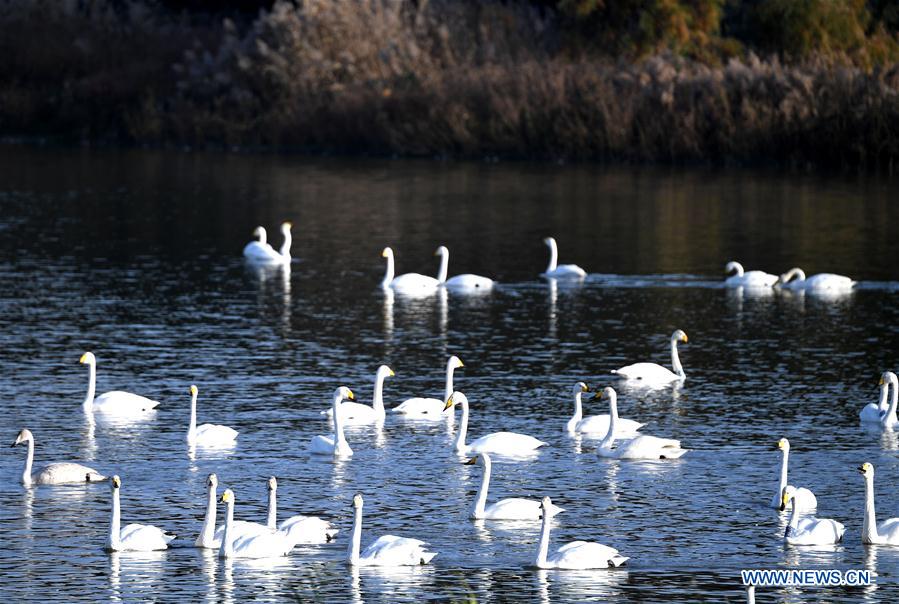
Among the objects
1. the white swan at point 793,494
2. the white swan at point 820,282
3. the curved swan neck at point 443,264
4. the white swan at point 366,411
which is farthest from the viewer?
the curved swan neck at point 443,264

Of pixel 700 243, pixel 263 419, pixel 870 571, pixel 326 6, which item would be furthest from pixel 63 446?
pixel 326 6

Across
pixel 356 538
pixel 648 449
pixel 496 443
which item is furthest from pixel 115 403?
pixel 356 538

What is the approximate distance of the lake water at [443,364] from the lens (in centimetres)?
1427

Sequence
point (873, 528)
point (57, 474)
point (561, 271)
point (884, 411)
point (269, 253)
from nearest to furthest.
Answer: point (873, 528), point (57, 474), point (884, 411), point (561, 271), point (269, 253)

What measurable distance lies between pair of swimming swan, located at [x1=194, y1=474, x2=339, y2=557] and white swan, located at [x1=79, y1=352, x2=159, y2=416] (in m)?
5.14

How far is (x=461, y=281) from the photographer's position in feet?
94.3

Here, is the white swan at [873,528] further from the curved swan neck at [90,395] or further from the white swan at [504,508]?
the curved swan neck at [90,395]

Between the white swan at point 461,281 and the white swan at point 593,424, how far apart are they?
979 centimetres

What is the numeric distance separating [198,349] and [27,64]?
127 ft

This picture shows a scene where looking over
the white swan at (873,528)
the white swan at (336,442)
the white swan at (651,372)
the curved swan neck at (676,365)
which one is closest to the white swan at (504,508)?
the white swan at (336,442)

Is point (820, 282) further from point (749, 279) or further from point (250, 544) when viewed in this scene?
point (250, 544)

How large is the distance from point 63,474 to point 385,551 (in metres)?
3.91

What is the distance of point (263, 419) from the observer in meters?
19.4

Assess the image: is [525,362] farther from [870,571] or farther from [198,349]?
[870,571]
